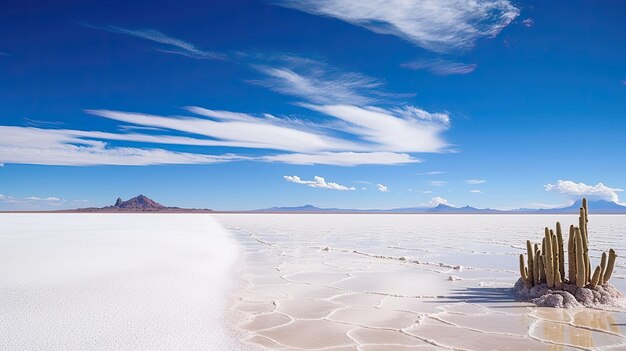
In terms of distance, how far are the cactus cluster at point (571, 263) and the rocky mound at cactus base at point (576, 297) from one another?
81 millimetres

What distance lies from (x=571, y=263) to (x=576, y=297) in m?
0.46

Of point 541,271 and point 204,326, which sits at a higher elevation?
point 541,271

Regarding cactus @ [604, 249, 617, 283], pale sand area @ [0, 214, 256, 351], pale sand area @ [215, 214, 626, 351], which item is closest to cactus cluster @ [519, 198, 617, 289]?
cactus @ [604, 249, 617, 283]

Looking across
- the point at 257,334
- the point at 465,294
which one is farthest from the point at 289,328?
the point at 465,294

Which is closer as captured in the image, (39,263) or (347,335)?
(347,335)

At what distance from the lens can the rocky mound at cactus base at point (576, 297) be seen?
6285 millimetres

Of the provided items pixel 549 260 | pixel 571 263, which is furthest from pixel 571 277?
pixel 549 260

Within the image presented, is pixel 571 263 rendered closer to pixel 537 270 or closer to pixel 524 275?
pixel 537 270

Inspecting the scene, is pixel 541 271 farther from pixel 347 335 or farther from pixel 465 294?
pixel 347 335

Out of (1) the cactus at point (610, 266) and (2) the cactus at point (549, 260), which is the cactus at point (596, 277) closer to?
(1) the cactus at point (610, 266)

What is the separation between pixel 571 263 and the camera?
21.8 ft

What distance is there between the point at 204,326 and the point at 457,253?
10.1 meters

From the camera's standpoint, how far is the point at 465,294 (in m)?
7.32

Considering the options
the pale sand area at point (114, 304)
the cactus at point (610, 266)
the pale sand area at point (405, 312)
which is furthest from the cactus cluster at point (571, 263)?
the pale sand area at point (114, 304)
